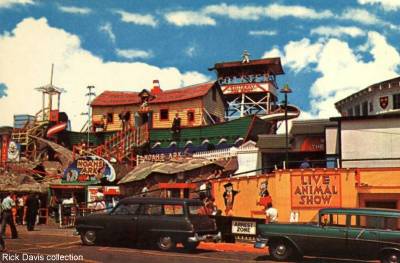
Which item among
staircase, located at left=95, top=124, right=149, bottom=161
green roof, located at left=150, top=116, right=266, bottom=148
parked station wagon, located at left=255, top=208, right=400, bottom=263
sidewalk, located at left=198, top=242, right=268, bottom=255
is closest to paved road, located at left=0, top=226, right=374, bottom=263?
sidewalk, located at left=198, top=242, right=268, bottom=255

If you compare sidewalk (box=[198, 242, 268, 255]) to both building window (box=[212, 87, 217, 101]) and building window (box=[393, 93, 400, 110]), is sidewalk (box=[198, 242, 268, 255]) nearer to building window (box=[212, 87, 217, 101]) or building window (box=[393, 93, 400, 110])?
building window (box=[393, 93, 400, 110])

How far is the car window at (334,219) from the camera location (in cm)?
1507

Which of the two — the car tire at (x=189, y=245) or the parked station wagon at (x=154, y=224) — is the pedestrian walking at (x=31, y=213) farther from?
the car tire at (x=189, y=245)

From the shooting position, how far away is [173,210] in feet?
56.3

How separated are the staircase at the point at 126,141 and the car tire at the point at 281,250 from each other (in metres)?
25.8

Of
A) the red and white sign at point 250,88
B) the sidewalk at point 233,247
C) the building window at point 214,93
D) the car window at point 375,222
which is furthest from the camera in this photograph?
the red and white sign at point 250,88

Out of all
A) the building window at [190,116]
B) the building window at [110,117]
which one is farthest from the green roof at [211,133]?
the building window at [110,117]

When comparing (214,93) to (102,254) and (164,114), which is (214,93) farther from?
(102,254)

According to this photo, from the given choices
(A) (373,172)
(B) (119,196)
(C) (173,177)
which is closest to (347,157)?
(A) (373,172)

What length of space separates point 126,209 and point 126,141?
25219 millimetres

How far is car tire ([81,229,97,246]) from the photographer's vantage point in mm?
17734

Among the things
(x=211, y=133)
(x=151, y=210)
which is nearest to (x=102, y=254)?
(x=151, y=210)

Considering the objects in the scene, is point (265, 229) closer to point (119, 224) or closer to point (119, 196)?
point (119, 224)

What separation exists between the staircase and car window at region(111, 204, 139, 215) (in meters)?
22.7
